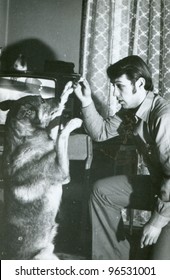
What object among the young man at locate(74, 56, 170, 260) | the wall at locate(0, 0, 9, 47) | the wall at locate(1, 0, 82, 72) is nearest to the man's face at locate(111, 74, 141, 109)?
the young man at locate(74, 56, 170, 260)

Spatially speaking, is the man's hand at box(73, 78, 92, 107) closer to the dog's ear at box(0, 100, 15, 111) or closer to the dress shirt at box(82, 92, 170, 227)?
the dress shirt at box(82, 92, 170, 227)

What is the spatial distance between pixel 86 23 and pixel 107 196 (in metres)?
0.99

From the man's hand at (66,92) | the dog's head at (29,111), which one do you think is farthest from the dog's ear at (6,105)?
the man's hand at (66,92)

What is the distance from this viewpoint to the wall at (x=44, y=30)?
193cm

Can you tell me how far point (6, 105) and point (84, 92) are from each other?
30 centimetres

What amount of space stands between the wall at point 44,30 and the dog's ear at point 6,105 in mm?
732

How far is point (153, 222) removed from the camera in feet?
3.13

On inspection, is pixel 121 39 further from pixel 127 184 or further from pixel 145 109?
pixel 127 184

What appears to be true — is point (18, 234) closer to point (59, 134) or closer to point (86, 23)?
point (59, 134)

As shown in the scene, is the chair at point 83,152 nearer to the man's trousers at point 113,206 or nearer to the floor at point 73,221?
the floor at point 73,221

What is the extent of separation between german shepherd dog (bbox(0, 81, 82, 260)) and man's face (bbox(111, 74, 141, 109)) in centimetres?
25

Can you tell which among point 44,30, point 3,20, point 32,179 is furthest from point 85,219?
point 3,20

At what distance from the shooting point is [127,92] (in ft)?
3.83
